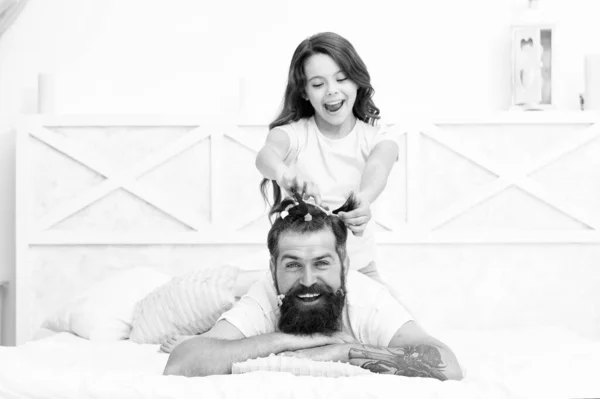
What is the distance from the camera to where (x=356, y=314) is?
203 centimetres

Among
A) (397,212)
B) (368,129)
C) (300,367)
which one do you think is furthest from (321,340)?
(397,212)

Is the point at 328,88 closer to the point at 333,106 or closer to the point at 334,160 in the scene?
the point at 333,106

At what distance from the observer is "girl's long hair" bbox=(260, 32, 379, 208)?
87.7 inches

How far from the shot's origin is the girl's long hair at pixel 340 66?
2227 mm

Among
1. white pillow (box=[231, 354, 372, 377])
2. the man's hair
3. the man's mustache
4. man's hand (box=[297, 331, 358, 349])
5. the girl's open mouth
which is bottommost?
white pillow (box=[231, 354, 372, 377])

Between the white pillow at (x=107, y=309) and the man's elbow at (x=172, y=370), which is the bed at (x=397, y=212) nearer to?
the white pillow at (x=107, y=309)

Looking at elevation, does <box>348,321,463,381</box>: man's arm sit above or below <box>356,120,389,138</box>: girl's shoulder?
below

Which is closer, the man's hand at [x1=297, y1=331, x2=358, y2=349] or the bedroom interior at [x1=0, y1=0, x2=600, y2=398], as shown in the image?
the man's hand at [x1=297, y1=331, x2=358, y2=349]

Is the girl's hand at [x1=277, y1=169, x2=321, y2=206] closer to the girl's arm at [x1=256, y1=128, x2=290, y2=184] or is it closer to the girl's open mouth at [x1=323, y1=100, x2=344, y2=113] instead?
the girl's arm at [x1=256, y1=128, x2=290, y2=184]

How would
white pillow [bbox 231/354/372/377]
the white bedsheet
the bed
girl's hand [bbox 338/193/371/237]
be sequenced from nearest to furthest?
the white bedsheet → white pillow [bbox 231/354/372/377] → girl's hand [bbox 338/193/371/237] → the bed

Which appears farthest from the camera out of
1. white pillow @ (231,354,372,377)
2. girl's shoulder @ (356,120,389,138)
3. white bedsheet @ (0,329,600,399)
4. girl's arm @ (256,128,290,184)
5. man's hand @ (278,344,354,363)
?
girl's shoulder @ (356,120,389,138)

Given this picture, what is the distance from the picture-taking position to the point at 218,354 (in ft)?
6.06

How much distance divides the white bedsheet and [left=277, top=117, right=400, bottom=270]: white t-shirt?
0.44 m

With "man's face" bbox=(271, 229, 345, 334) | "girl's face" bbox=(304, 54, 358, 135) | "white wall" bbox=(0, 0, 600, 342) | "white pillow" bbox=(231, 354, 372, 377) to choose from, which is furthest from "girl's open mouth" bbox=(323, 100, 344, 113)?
"white wall" bbox=(0, 0, 600, 342)
